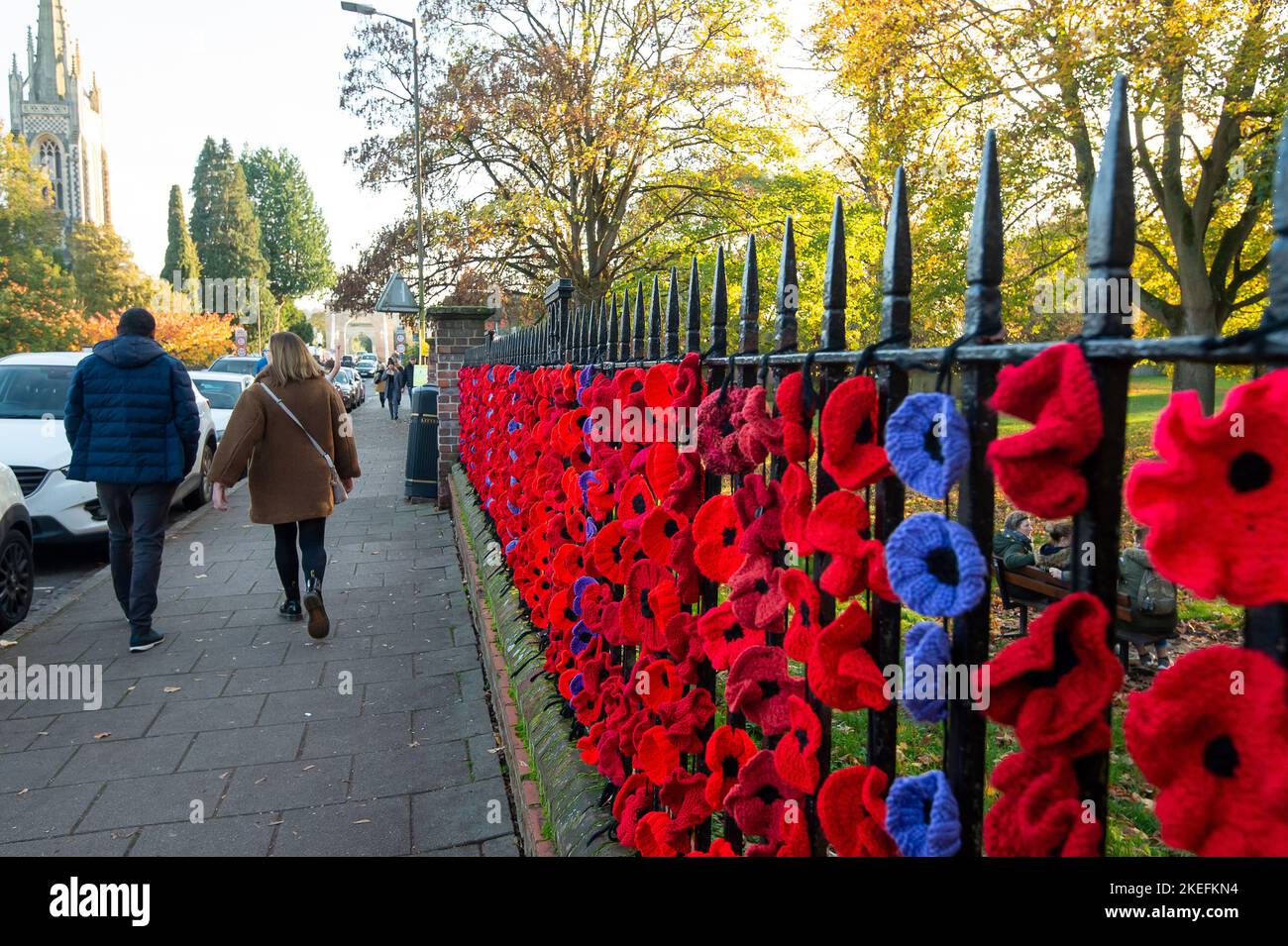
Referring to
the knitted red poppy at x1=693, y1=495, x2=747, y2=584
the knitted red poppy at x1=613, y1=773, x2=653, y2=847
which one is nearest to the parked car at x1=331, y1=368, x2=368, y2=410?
the knitted red poppy at x1=613, y1=773, x2=653, y2=847

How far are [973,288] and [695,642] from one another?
116 cm

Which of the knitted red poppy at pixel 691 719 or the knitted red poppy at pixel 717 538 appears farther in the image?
the knitted red poppy at pixel 691 719

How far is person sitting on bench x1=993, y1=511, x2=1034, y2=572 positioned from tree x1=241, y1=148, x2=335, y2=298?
7707 centimetres

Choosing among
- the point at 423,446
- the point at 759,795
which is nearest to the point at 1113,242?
the point at 759,795

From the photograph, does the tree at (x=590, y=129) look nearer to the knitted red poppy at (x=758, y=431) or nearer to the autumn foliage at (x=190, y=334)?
the knitted red poppy at (x=758, y=431)

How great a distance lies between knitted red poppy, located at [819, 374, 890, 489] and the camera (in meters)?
1.37

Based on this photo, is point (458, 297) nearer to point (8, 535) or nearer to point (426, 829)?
point (8, 535)

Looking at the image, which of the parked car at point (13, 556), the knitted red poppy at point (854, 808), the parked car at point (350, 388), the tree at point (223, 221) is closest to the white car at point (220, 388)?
the parked car at point (13, 556)

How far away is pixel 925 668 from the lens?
3.94 ft

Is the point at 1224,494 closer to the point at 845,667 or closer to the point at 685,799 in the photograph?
the point at 845,667

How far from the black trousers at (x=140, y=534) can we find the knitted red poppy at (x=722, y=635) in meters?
4.69

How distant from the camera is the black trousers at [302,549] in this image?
5918mm

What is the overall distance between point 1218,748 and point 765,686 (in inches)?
38.3

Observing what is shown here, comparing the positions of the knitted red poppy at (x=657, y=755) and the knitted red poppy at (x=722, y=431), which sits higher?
the knitted red poppy at (x=722, y=431)
